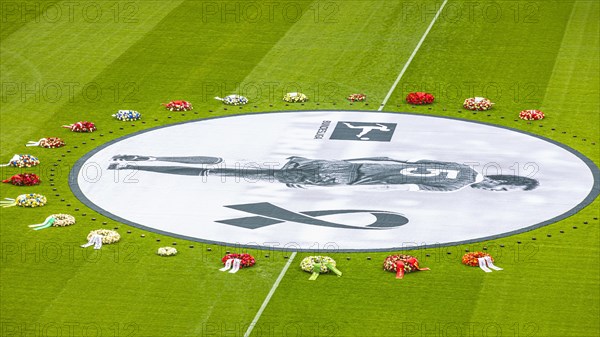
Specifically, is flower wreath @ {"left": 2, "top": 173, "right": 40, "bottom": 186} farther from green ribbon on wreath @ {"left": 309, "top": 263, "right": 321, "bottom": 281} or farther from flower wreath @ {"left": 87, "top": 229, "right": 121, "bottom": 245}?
green ribbon on wreath @ {"left": 309, "top": 263, "right": 321, "bottom": 281}

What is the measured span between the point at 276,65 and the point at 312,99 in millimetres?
6048

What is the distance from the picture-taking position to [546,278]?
58406 millimetres

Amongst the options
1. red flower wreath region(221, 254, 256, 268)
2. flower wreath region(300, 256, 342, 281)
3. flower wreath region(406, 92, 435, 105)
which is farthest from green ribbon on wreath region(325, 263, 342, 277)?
flower wreath region(406, 92, 435, 105)

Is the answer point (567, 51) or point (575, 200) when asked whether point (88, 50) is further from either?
point (575, 200)

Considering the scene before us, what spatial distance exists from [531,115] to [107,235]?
1037 inches

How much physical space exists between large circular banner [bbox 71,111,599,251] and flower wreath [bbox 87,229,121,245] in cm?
182

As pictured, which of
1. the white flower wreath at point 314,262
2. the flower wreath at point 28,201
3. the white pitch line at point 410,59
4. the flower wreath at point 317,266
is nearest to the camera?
the flower wreath at point 317,266

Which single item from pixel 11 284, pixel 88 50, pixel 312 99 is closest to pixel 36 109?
pixel 88 50

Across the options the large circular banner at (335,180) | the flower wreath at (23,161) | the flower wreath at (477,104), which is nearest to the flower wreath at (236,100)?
the large circular banner at (335,180)

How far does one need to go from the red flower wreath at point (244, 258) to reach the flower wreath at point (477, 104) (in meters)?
23.0

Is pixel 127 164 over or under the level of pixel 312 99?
under

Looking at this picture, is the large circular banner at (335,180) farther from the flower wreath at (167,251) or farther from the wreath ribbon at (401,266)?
the wreath ribbon at (401,266)

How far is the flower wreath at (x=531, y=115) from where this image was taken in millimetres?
77250

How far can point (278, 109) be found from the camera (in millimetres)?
79312
